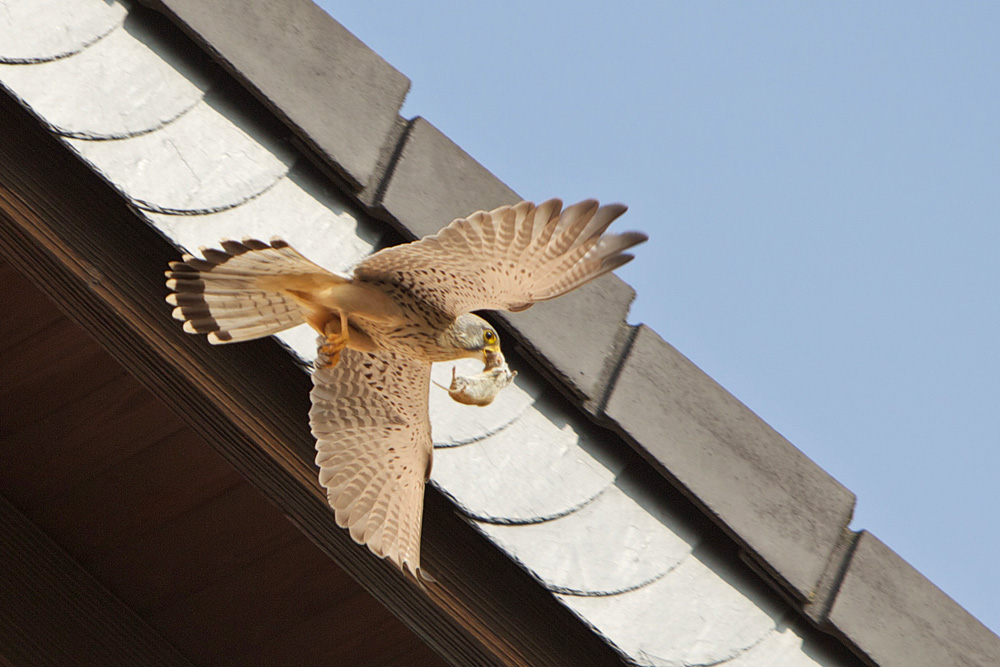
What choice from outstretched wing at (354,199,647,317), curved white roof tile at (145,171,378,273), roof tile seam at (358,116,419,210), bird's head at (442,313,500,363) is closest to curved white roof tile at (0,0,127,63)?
curved white roof tile at (145,171,378,273)

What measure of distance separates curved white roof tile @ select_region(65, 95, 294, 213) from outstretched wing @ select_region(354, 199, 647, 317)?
295 millimetres

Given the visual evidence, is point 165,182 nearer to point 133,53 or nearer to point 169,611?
point 133,53

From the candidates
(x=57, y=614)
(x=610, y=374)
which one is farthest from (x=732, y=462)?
(x=57, y=614)

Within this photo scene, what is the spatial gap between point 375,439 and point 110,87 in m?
0.58

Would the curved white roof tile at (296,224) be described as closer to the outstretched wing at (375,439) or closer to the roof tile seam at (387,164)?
the roof tile seam at (387,164)

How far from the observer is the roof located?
1.56 meters

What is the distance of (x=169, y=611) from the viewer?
2.20 m

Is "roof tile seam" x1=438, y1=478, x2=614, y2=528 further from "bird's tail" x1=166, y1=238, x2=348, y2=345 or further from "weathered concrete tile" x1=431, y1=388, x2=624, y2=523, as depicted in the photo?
"bird's tail" x1=166, y1=238, x2=348, y2=345

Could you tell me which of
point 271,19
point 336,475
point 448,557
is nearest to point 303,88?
point 271,19

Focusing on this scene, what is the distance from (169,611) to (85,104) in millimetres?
1054

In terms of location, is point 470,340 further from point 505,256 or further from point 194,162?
point 194,162

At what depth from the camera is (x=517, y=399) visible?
65.2 inches

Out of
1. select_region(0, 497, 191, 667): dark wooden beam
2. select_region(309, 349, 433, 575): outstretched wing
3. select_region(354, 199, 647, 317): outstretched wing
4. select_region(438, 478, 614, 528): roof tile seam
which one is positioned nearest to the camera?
select_region(354, 199, 647, 317): outstretched wing

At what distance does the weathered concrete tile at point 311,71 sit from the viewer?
62.4 inches
